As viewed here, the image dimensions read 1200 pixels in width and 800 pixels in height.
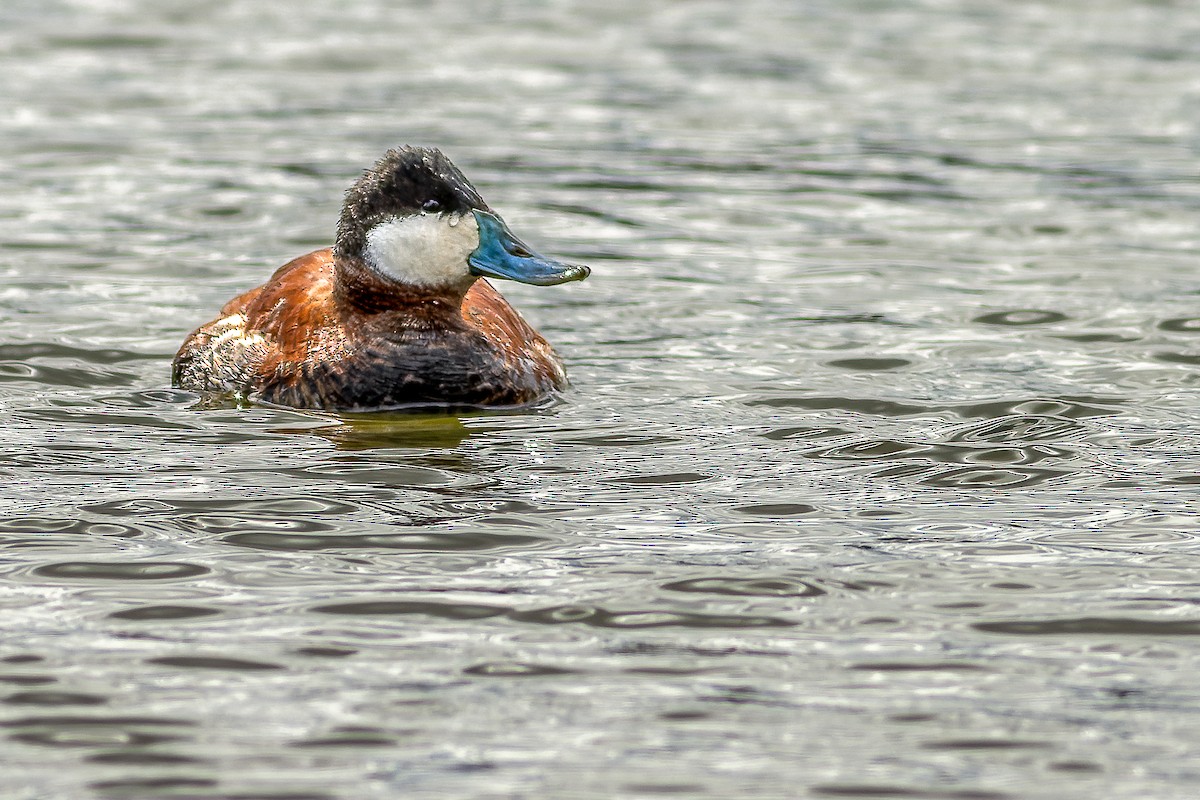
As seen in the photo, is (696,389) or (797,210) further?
(797,210)

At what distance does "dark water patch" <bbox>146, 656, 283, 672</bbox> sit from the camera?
592cm

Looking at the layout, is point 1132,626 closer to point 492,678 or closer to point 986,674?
point 986,674

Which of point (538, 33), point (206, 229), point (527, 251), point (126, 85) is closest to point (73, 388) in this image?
point (527, 251)

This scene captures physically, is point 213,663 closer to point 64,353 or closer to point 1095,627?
point 1095,627

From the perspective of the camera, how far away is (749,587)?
261 inches

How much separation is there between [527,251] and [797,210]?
525cm

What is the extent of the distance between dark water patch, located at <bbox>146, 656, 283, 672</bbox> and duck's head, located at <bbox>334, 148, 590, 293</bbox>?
347 cm

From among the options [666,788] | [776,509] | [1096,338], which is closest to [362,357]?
[776,509]

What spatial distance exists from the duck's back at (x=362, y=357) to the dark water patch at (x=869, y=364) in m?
1.50

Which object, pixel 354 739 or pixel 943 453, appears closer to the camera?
pixel 354 739

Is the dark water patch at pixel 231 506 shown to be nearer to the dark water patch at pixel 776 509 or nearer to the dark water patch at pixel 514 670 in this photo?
the dark water patch at pixel 776 509

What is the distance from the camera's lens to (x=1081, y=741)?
5492 mm

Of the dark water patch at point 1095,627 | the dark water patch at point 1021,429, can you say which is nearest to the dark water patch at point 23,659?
the dark water patch at point 1095,627

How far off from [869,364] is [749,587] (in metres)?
3.78
